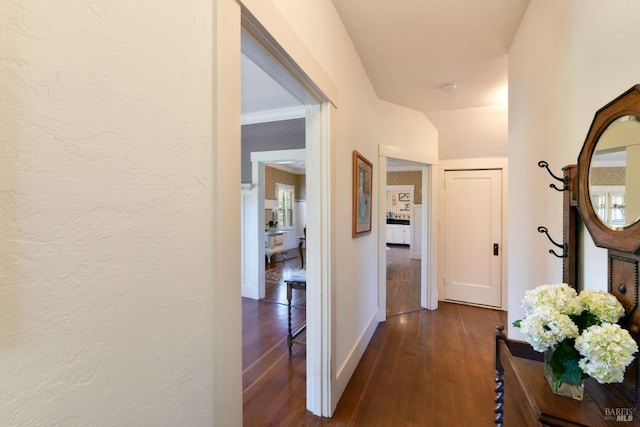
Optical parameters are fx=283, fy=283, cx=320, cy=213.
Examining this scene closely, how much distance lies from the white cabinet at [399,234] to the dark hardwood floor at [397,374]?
6.06 m

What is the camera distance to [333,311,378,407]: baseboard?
2027 mm

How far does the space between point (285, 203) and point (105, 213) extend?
27.1 ft

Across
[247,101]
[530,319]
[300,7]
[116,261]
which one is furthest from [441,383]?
[247,101]

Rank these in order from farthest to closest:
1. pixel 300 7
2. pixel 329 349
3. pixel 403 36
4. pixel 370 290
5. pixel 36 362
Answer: pixel 370 290
pixel 403 36
pixel 329 349
pixel 300 7
pixel 36 362

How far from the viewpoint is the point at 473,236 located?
4.04 meters

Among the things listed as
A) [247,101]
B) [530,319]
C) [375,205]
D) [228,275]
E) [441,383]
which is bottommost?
[441,383]

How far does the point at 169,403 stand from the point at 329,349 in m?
1.27

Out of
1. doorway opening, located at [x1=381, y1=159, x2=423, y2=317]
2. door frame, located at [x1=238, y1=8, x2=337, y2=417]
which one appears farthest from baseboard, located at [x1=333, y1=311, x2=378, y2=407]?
doorway opening, located at [x1=381, y1=159, x2=423, y2=317]

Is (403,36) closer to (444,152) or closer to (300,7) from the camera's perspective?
(300,7)

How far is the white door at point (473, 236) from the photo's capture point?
390 centimetres

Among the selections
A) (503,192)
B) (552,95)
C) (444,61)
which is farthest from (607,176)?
(503,192)

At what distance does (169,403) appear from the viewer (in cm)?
72

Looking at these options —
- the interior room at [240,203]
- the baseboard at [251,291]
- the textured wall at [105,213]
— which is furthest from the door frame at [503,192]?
the textured wall at [105,213]

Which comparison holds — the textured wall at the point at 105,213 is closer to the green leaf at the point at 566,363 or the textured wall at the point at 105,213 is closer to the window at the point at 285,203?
the green leaf at the point at 566,363
